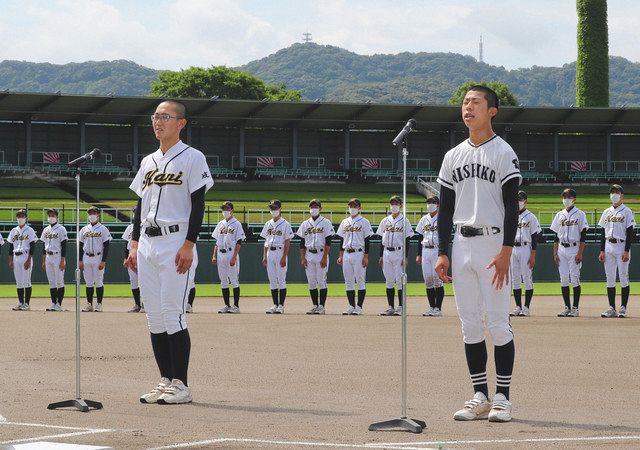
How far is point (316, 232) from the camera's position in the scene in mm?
23391

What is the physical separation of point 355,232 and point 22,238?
319 inches

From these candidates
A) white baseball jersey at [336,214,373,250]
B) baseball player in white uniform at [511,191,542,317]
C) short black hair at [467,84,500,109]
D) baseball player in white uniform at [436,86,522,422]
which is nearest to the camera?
baseball player in white uniform at [436,86,522,422]

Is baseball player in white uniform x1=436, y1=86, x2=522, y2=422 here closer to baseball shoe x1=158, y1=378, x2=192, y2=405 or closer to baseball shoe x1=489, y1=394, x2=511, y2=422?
baseball shoe x1=489, y1=394, x2=511, y2=422

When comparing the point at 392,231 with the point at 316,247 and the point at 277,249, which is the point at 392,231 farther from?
the point at 277,249

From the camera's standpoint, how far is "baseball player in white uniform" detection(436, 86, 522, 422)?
8.41m

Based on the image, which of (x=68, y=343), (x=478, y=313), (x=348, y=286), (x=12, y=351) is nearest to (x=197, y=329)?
(x=68, y=343)

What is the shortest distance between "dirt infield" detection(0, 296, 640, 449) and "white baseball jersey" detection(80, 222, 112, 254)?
4.44 meters

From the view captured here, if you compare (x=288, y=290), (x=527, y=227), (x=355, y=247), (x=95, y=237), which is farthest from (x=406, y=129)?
(x=288, y=290)

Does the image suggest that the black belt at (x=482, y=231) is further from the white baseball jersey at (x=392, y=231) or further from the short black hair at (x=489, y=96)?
the white baseball jersey at (x=392, y=231)

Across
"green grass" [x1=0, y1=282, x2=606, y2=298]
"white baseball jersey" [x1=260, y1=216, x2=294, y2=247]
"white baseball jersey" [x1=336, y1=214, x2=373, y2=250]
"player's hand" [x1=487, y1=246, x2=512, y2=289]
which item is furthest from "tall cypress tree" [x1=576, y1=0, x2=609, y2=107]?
"player's hand" [x1=487, y1=246, x2=512, y2=289]

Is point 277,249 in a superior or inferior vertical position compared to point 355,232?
inferior

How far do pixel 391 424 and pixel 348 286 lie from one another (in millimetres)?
15438

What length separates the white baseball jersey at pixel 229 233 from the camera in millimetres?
23422

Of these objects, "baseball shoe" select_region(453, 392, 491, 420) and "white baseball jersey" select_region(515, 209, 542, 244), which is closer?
"baseball shoe" select_region(453, 392, 491, 420)
